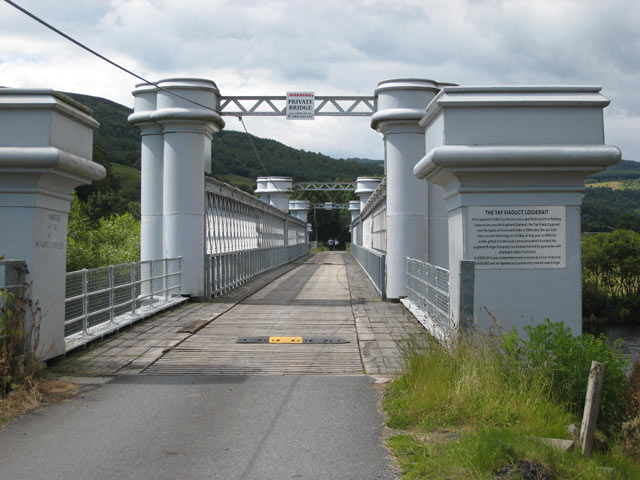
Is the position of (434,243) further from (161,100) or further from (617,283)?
(617,283)

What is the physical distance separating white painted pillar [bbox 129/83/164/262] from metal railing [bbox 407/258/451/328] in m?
6.45

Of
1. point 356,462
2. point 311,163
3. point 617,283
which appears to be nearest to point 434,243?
point 356,462

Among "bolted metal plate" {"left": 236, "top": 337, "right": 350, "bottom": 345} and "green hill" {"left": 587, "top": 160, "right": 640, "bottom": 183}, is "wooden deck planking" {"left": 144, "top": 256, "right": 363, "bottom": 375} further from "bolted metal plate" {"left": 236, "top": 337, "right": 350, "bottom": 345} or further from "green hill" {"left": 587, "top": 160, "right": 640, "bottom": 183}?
"green hill" {"left": 587, "top": 160, "right": 640, "bottom": 183}

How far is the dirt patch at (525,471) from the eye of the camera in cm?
455

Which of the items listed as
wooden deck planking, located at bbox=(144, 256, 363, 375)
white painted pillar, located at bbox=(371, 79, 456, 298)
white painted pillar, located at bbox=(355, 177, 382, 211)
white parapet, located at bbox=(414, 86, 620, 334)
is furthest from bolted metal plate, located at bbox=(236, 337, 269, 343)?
white painted pillar, located at bbox=(355, 177, 382, 211)

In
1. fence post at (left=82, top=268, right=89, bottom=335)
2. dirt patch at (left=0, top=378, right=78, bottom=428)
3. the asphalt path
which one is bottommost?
the asphalt path

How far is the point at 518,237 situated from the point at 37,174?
5772mm

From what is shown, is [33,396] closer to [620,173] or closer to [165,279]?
[165,279]

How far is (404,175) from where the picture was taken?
1695cm

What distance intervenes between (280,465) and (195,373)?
141 inches

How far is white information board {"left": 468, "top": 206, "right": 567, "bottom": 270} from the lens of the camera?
8.16 meters

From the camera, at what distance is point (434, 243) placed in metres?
17.1

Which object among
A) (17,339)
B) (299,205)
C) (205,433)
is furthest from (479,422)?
(299,205)

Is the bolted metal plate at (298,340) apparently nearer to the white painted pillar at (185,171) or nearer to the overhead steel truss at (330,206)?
the white painted pillar at (185,171)
